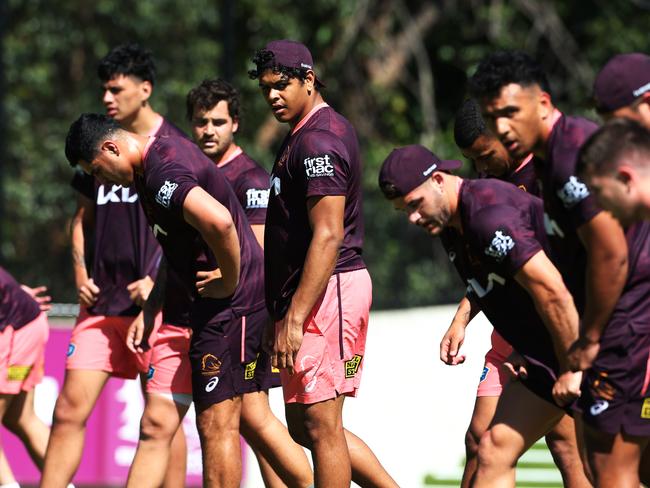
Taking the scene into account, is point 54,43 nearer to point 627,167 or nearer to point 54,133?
point 54,133

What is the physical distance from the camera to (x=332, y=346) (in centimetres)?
608

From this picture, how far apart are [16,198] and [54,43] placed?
216 cm

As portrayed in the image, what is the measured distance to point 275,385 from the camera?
6840 mm

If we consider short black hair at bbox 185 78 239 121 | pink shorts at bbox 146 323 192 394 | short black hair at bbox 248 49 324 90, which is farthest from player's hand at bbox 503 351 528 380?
short black hair at bbox 185 78 239 121

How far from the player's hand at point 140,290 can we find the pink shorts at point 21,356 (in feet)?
2.91

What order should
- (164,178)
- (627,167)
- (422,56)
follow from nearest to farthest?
(627,167), (164,178), (422,56)

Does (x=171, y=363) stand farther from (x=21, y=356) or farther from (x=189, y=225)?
(x=21, y=356)

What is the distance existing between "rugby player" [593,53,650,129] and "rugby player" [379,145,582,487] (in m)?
0.59

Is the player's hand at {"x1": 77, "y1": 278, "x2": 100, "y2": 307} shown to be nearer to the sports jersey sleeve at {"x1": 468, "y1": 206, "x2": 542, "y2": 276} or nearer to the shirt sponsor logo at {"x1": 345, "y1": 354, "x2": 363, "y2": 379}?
the shirt sponsor logo at {"x1": 345, "y1": 354, "x2": 363, "y2": 379}

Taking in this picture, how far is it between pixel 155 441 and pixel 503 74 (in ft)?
9.33

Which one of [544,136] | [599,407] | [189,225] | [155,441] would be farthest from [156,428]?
[544,136]

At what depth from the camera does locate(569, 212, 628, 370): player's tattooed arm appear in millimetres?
4734

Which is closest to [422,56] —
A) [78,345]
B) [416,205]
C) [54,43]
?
[54,43]

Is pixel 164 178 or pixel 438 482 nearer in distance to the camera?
pixel 164 178
